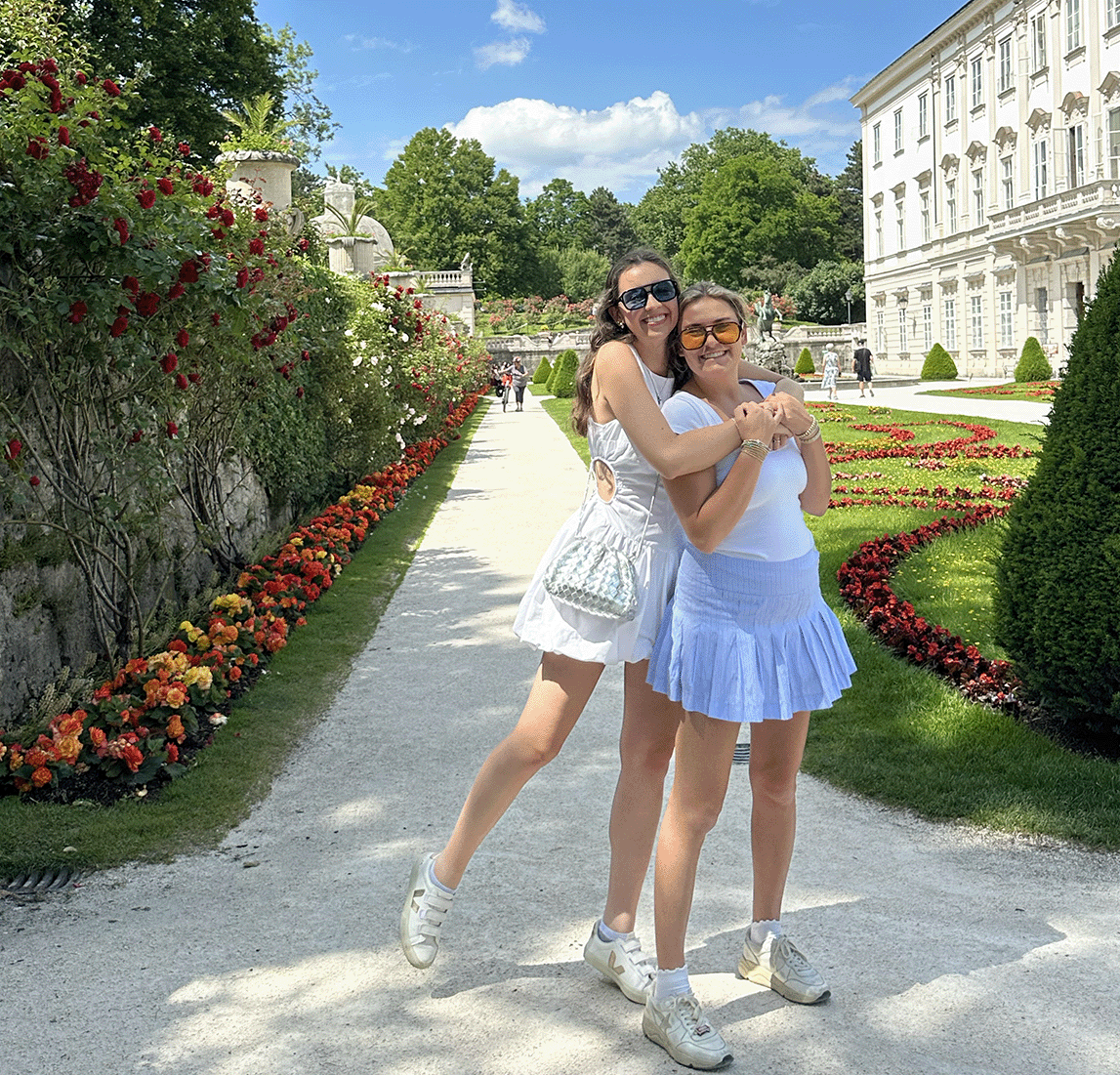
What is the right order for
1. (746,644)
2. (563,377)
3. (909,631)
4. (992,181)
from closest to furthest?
(746,644) → (909,631) → (563,377) → (992,181)

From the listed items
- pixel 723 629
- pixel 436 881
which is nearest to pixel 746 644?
pixel 723 629

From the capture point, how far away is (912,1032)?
2.62m

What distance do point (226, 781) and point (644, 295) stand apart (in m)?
2.75

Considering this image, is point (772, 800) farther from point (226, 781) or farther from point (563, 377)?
point (563, 377)

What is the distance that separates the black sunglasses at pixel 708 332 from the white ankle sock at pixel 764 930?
57.2 inches

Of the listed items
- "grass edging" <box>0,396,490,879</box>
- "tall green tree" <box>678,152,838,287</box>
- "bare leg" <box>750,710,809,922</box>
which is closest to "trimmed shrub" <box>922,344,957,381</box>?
"tall green tree" <box>678,152,838,287</box>

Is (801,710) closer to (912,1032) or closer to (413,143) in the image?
(912,1032)

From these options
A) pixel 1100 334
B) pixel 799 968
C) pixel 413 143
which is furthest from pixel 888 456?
pixel 413 143

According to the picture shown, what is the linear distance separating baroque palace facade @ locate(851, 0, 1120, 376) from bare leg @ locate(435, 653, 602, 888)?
105 ft

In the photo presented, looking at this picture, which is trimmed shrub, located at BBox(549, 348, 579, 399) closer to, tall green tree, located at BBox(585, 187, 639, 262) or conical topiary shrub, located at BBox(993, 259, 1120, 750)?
conical topiary shrub, located at BBox(993, 259, 1120, 750)

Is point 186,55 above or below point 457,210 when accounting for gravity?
below

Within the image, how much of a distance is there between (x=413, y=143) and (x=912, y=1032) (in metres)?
77.3

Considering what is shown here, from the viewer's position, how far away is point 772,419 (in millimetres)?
2457

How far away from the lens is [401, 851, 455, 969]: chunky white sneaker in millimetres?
2965
